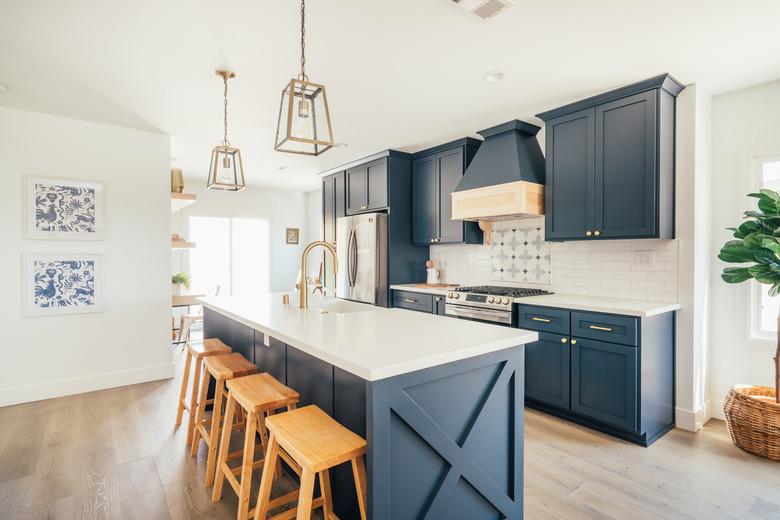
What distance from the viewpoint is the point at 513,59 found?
2.66 metres

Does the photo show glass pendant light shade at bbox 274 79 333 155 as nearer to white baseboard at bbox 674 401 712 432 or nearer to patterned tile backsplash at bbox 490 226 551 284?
patterned tile backsplash at bbox 490 226 551 284

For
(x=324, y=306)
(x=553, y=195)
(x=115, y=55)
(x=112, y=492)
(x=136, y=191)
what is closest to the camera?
(x=112, y=492)

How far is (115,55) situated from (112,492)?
103 inches

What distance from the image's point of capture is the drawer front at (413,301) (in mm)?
4500

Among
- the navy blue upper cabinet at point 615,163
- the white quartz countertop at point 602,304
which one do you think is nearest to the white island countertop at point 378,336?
the white quartz countertop at point 602,304

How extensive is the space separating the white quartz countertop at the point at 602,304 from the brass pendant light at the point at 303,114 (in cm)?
219

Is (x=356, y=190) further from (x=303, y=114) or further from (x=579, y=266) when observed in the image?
(x=303, y=114)

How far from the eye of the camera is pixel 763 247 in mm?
2521

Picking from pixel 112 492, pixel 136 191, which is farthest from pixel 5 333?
pixel 112 492

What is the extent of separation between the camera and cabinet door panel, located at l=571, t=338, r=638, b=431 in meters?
2.80

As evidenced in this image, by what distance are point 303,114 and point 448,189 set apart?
2.97 m

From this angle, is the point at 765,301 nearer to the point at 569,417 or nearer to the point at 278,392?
the point at 569,417

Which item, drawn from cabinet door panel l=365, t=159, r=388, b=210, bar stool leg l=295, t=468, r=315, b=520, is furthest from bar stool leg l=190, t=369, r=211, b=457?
cabinet door panel l=365, t=159, r=388, b=210

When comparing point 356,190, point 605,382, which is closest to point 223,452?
point 605,382
